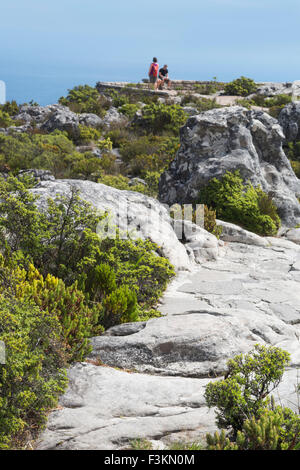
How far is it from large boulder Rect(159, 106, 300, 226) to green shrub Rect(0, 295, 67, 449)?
1002cm

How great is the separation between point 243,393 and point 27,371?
202cm

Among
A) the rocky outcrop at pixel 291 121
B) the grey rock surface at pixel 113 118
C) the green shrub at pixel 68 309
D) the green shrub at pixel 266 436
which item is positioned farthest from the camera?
the grey rock surface at pixel 113 118

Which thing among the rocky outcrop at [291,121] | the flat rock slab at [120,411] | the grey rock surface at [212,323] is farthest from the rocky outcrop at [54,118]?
the flat rock slab at [120,411]

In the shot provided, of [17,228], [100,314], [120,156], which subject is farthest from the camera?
[120,156]

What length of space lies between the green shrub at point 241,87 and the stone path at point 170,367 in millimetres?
36543

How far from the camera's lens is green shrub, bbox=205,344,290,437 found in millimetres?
3594

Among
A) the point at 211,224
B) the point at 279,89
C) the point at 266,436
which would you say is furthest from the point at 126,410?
the point at 279,89

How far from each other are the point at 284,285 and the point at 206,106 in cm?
2746

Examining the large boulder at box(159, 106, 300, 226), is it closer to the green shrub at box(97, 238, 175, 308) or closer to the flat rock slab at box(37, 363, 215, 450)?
the green shrub at box(97, 238, 175, 308)

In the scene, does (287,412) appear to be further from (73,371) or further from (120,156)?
(120,156)

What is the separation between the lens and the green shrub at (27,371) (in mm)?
3675

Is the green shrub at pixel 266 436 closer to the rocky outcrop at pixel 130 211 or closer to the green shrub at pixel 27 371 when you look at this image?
the green shrub at pixel 27 371

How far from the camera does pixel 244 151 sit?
14164 millimetres
